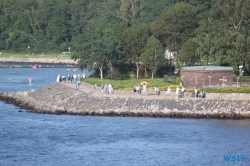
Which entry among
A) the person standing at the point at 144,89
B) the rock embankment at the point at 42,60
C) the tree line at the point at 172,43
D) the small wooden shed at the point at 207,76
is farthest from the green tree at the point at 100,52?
the rock embankment at the point at 42,60

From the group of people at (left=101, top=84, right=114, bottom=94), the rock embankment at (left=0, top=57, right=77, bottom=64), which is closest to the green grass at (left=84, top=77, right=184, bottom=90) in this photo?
the group of people at (left=101, top=84, right=114, bottom=94)

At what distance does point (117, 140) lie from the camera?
66.8 m

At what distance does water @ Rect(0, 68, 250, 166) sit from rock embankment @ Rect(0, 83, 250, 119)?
1610mm

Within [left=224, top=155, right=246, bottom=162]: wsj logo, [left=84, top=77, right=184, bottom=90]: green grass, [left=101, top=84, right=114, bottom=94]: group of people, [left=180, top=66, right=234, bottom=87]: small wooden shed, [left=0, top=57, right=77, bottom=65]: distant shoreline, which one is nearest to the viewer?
[left=224, top=155, right=246, bottom=162]: wsj logo

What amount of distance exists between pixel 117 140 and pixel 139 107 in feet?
45.0

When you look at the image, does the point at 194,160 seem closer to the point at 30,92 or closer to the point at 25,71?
the point at 30,92

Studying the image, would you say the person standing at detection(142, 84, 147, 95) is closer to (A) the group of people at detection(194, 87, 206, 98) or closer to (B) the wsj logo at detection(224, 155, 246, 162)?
(A) the group of people at detection(194, 87, 206, 98)

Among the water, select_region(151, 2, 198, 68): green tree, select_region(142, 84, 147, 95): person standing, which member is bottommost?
the water

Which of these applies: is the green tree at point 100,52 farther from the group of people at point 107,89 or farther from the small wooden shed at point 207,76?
the small wooden shed at point 207,76

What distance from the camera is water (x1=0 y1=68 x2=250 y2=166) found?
60.4 m

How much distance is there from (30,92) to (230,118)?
3011 centimetres

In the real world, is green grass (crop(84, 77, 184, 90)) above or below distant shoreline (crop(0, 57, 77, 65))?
below

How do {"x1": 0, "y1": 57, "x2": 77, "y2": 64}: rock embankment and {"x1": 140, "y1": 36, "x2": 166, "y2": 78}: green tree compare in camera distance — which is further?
{"x1": 0, "y1": 57, "x2": 77, "y2": 64}: rock embankment

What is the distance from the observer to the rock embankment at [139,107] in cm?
7769
